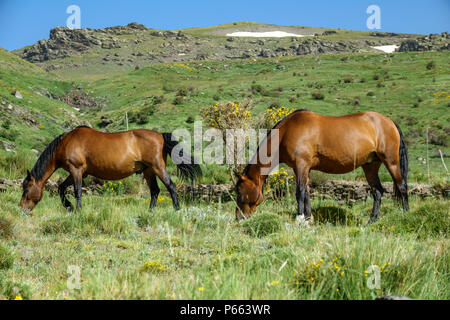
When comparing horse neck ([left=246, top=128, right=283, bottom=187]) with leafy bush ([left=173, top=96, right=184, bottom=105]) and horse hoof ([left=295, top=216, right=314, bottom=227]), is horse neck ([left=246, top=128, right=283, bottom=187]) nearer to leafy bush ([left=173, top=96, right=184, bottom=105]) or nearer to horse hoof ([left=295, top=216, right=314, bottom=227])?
horse hoof ([left=295, top=216, right=314, bottom=227])

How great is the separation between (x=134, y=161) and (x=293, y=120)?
4.20m

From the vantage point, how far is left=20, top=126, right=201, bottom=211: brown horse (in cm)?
958

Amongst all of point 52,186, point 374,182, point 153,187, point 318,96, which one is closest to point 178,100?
point 318,96

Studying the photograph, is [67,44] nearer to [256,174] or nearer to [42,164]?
[42,164]

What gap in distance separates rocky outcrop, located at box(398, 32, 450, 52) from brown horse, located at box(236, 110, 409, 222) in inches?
4088

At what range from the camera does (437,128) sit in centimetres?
2714

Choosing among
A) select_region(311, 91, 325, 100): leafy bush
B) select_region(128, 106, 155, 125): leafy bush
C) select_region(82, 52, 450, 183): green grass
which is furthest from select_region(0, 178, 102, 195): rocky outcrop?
select_region(311, 91, 325, 100): leafy bush

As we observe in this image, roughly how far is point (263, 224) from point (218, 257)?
113 inches

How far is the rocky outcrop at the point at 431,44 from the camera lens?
3953 inches

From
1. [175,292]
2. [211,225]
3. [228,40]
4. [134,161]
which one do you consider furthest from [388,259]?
[228,40]

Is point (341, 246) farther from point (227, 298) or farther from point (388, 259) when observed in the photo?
point (227, 298)

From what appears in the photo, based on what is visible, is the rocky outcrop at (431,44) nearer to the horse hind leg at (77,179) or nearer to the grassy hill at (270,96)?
the grassy hill at (270,96)

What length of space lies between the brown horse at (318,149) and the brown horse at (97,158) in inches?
102

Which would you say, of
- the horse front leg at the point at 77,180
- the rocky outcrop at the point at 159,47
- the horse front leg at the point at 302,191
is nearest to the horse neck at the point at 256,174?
the horse front leg at the point at 302,191
